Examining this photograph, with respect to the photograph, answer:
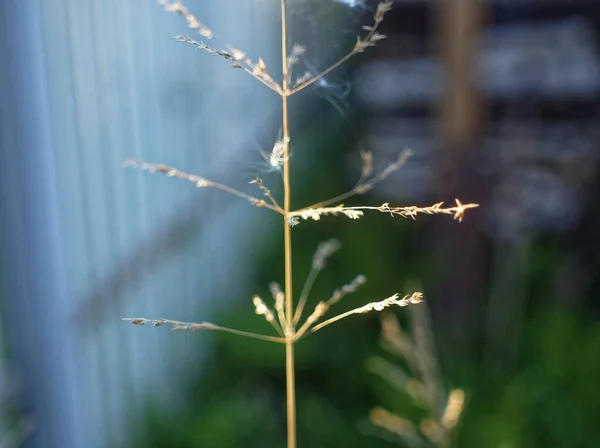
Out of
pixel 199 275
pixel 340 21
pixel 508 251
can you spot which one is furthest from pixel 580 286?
pixel 340 21

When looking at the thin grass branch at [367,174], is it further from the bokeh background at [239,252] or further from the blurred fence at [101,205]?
the blurred fence at [101,205]

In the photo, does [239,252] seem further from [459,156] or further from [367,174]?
[367,174]

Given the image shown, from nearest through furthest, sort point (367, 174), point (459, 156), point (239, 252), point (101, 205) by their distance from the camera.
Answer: point (367, 174) → point (101, 205) → point (459, 156) → point (239, 252)

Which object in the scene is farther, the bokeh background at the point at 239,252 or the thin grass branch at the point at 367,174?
the bokeh background at the point at 239,252

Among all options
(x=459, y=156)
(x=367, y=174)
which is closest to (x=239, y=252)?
(x=459, y=156)

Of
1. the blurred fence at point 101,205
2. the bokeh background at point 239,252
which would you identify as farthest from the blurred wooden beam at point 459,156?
the blurred fence at point 101,205

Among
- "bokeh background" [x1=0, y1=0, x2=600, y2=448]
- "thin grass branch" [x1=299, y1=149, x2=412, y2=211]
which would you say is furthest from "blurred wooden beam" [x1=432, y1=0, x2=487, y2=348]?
"thin grass branch" [x1=299, y1=149, x2=412, y2=211]

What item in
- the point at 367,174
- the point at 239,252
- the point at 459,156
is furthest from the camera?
the point at 239,252
